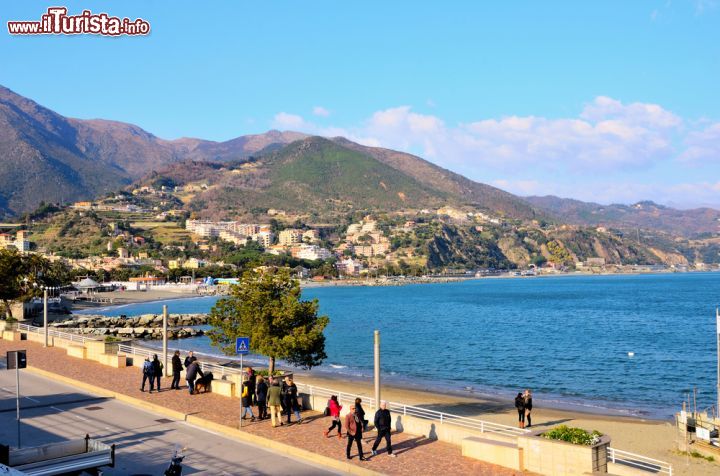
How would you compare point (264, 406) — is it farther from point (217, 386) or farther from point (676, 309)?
point (676, 309)

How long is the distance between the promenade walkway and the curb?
0.22 meters

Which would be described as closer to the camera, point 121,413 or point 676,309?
point 121,413

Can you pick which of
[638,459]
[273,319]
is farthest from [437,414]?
[638,459]

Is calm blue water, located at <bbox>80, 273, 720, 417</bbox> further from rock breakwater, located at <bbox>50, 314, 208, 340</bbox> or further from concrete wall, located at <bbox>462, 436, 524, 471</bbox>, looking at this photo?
concrete wall, located at <bbox>462, 436, 524, 471</bbox>

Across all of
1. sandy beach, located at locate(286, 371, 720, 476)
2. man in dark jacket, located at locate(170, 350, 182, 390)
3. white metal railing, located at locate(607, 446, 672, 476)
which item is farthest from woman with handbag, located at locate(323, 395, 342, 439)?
sandy beach, located at locate(286, 371, 720, 476)

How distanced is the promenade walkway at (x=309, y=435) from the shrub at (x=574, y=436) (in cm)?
101

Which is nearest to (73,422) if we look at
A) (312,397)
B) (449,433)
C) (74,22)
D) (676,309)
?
(312,397)

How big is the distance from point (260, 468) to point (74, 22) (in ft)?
146

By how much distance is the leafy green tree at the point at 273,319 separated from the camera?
20.9 metres

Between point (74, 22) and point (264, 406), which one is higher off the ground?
point (74, 22)

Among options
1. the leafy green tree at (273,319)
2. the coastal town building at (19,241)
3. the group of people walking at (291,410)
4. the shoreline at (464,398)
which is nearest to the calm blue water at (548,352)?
the shoreline at (464,398)

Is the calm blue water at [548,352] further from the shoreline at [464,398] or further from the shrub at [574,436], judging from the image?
the shrub at [574,436]

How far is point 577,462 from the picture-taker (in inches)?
449

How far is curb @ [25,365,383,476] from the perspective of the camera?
12.6m
